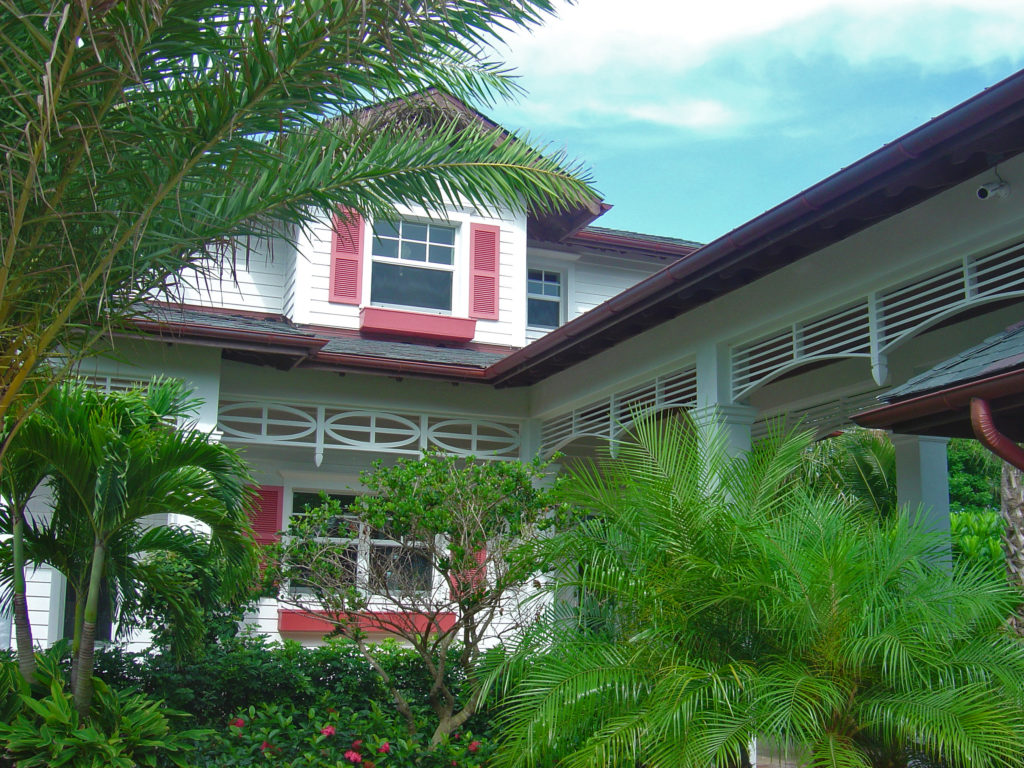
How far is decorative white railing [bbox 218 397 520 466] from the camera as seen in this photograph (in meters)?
11.9

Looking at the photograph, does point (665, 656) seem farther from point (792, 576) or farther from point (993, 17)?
point (993, 17)

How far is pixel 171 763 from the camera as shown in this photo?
6.73 m

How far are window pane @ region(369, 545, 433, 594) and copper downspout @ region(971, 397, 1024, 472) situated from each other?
398 cm

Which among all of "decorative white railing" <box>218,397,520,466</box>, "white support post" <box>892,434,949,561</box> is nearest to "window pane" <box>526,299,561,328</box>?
"decorative white railing" <box>218,397,520,466</box>

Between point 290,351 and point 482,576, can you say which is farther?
point 290,351

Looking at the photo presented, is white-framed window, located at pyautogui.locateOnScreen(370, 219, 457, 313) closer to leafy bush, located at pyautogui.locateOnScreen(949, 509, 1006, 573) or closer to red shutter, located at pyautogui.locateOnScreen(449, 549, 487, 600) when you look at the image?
red shutter, located at pyautogui.locateOnScreen(449, 549, 487, 600)

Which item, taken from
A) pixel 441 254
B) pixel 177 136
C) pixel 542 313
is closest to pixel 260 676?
pixel 177 136

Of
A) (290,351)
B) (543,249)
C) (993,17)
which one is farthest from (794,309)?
(993,17)

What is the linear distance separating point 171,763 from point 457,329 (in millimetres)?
7744

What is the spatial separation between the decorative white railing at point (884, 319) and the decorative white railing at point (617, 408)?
0.79 meters

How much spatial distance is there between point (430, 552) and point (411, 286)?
6.65 m

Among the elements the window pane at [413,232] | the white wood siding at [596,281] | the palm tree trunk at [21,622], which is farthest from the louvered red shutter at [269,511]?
the palm tree trunk at [21,622]

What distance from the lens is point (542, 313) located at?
1574 cm

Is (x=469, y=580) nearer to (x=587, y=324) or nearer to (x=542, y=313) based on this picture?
(x=587, y=324)
